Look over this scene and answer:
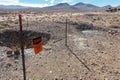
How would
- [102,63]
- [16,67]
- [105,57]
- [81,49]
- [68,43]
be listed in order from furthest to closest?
[68,43] < [81,49] < [105,57] < [102,63] < [16,67]

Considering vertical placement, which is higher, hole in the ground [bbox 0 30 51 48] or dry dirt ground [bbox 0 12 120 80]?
hole in the ground [bbox 0 30 51 48]

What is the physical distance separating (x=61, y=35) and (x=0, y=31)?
462 cm

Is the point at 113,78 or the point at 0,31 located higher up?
the point at 0,31

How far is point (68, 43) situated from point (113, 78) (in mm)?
5417

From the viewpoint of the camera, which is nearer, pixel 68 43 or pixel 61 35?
pixel 68 43

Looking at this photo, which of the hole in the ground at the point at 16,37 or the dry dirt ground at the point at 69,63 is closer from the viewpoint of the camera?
the dry dirt ground at the point at 69,63

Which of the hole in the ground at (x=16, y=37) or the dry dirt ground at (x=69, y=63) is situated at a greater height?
the hole in the ground at (x=16, y=37)

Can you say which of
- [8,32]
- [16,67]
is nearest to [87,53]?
[16,67]

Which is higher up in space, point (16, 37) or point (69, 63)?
point (16, 37)

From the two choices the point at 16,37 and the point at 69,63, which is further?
the point at 16,37

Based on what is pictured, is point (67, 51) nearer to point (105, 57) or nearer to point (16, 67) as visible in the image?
point (105, 57)

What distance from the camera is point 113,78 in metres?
9.73

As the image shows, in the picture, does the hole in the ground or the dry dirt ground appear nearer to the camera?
the dry dirt ground

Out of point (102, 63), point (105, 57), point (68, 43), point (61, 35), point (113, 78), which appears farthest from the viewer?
point (61, 35)
